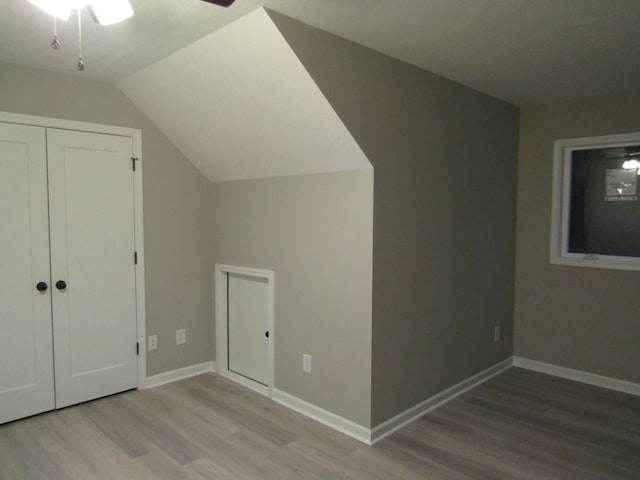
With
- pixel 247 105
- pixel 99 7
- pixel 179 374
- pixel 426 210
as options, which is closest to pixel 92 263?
pixel 179 374

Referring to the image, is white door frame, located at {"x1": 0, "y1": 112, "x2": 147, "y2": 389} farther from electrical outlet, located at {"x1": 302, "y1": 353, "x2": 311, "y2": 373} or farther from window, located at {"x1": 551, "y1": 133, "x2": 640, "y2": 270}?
window, located at {"x1": 551, "y1": 133, "x2": 640, "y2": 270}

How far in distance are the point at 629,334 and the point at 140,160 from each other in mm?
4067

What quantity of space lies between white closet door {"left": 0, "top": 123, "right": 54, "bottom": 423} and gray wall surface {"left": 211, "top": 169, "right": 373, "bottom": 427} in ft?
4.64

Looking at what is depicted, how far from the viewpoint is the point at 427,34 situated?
238 centimetres

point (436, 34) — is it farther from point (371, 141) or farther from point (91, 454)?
point (91, 454)

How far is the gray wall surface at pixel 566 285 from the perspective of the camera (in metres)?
3.50

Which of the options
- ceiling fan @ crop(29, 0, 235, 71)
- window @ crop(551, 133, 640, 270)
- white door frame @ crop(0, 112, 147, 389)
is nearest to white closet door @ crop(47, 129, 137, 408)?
white door frame @ crop(0, 112, 147, 389)

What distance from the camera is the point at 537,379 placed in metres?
3.79

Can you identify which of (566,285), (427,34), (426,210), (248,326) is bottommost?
(248,326)

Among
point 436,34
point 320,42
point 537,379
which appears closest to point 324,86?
point 320,42

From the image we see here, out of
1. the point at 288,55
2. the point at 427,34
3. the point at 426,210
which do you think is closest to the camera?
the point at 288,55

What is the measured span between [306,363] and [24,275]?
199 centimetres

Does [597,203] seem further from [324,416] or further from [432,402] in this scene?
[324,416]

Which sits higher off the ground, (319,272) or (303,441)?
(319,272)
